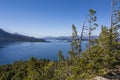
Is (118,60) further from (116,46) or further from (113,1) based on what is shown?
(113,1)

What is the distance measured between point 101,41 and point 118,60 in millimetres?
2559

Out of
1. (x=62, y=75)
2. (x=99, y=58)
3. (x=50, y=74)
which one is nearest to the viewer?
(x=99, y=58)

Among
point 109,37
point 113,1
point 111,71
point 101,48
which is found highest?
point 113,1

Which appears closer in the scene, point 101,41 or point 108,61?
point 108,61

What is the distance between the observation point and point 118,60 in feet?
55.9

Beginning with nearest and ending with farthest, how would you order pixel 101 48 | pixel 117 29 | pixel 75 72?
1. pixel 75 72
2. pixel 101 48
3. pixel 117 29

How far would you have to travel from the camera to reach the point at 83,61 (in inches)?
583

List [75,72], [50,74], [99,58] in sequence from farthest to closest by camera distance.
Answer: [50,74] < [99,58] < [75,72]

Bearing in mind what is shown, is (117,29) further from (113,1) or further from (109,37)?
(109,37)

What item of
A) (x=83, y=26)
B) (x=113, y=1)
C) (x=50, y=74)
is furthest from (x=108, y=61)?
(x=113, y=1)

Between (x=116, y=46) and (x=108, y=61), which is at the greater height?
(x=116, y=46)

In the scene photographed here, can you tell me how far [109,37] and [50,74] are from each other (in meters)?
8.65

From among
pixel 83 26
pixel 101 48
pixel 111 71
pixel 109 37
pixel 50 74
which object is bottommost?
pixel 50 74

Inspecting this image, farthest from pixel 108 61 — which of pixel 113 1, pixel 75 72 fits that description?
pixel 113 1
